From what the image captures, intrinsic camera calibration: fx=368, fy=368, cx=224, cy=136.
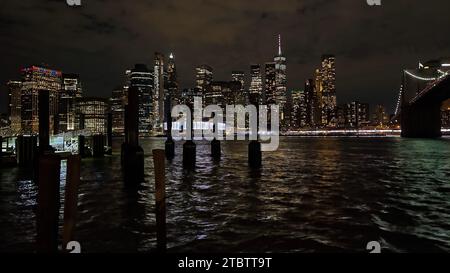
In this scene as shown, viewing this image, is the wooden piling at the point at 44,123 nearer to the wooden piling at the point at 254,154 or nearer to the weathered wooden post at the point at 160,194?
the wooden piling at the point at 254,154

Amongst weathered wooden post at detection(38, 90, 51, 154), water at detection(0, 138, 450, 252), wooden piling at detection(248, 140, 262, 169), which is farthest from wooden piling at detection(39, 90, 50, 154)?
wooden piling at detection(248, 140, 262, 169)

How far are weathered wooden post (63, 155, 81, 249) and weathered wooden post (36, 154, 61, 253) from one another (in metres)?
0.26

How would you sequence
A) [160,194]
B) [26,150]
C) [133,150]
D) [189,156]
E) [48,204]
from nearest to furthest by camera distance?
[48,204] < [160,194] < [133,150] < [26,150] < [189,156]

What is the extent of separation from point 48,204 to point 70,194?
1.45ft

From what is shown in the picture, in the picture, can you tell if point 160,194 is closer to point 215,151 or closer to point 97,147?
point 215,151

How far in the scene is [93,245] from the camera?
9.16m

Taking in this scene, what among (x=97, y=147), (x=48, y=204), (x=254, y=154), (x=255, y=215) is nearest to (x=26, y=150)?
(x=97, y=147)

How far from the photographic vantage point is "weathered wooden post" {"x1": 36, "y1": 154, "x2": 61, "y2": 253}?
5980mm

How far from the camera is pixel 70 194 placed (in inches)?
256

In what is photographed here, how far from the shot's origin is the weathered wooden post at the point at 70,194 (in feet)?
21.2

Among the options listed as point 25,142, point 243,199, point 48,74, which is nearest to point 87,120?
point 48,74

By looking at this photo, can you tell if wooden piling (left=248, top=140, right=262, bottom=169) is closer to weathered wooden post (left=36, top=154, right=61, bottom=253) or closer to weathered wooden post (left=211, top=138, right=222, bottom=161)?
weathered wooden post (left=211, top=138, right=222, bottom=161)
